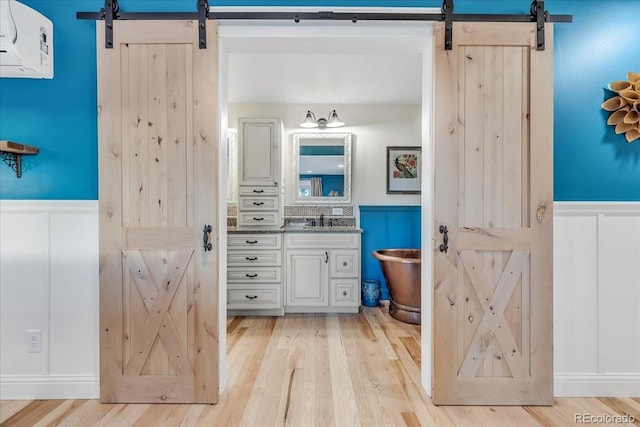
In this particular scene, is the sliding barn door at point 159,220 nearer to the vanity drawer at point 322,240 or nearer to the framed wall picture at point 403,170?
the vanity drawer at point 322,240

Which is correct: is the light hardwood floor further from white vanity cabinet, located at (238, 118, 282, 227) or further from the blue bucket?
white vanity cabinet, located at (238, 118, 282, 227)

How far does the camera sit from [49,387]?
1.91m

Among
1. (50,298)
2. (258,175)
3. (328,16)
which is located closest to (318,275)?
(258,175)

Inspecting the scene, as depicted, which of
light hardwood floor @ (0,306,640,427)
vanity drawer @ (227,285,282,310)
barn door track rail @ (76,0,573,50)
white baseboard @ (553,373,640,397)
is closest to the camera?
light hardwood floor @ (0,306,640,427)

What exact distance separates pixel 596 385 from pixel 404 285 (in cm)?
159

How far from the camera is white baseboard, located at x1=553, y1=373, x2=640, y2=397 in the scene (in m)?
1.94

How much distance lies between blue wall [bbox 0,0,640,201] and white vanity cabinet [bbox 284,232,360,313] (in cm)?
199

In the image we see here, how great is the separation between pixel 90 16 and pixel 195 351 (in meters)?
1.86

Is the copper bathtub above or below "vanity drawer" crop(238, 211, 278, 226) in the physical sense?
below

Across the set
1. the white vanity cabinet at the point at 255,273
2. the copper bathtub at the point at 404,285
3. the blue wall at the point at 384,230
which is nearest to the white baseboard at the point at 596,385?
the copper bathtub at the point at 404,285

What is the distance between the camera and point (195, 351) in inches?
72.2

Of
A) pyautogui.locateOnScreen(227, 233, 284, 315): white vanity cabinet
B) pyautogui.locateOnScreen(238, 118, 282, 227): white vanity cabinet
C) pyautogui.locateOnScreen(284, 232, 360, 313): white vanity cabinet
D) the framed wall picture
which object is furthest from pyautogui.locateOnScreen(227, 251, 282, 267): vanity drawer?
the framed wall picture

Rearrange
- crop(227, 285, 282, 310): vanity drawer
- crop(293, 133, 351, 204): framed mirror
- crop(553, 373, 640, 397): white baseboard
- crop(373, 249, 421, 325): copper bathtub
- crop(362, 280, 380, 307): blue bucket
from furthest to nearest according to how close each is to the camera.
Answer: crop(293, 133, 351, 204): framed mirror < crop(362, 280, 380, 307): blue bucket < crop(227, 285, 282, 310): vanity drawer < crop(373, 249, 421, 325): copper bathtub < crop(553, 373, 640, 397): white baseboard

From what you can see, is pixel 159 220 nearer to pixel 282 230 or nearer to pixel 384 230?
pixel 282 230
